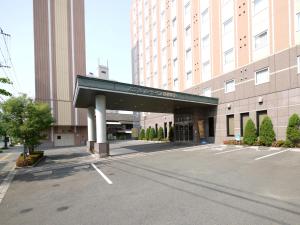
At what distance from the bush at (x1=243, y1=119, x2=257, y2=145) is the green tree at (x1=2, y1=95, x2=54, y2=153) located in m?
17.3

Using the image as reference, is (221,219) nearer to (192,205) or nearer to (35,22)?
(192,205)

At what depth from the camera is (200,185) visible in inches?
284

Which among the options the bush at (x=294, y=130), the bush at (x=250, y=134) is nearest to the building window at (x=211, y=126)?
the bush at (x=250, y=134)

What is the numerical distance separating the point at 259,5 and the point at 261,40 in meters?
3.16

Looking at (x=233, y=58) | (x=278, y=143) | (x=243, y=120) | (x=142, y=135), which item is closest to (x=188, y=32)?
(x=233, y=58)

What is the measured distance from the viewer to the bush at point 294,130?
48.5ft

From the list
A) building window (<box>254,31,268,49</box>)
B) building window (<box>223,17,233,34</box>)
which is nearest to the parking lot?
building window (<box>254,31,268,49</box>)

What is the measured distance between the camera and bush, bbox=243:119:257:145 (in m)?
17.8

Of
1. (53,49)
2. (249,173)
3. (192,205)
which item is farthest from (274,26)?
(53,49)

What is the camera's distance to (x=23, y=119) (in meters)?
15.4

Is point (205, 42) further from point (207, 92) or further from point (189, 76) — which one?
point (207, 92)

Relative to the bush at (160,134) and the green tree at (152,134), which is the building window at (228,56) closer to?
the bush at (160,134)

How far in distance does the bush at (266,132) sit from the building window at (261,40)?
20.7ft

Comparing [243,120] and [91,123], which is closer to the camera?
[243,120]
